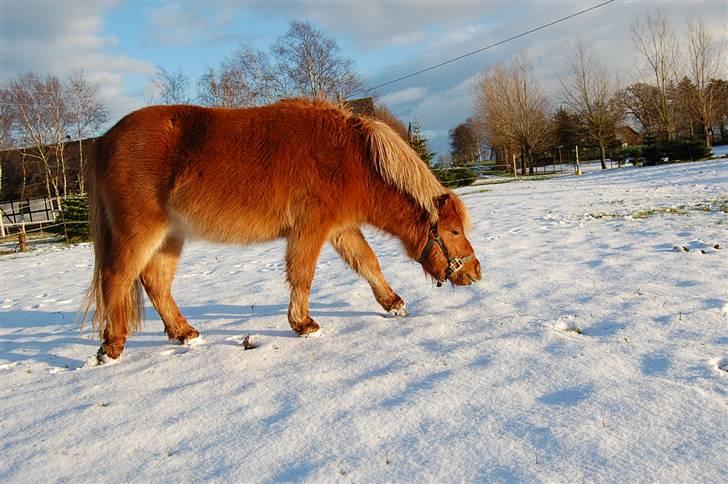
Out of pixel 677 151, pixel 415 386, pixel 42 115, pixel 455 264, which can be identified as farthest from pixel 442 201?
pixel 42 115

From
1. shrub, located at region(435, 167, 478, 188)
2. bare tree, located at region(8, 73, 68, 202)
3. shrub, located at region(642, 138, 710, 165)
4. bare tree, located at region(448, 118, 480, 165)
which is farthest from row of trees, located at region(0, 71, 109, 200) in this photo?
bare tree, located at region(448, 118, 480, 165)

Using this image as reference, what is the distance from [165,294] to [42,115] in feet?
123

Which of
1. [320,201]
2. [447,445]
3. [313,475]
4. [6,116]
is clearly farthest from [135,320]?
[6,116]

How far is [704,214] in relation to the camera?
25.5 ft

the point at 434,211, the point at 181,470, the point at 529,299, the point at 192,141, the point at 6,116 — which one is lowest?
the point at 181,470

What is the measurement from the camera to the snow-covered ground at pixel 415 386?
202 centimetres

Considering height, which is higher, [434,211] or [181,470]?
[434,211]

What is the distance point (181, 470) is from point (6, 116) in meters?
40.4

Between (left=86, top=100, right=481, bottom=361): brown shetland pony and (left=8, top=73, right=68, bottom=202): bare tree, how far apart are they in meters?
34.9

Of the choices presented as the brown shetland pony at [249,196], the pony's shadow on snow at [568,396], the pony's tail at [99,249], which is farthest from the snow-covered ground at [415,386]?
the brown shetland pony at [249,196]

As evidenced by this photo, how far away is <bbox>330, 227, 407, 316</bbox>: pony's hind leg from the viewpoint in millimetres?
4145

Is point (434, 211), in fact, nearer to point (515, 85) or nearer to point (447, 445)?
point (447, 445)

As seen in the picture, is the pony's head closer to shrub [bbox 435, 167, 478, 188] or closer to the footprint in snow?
the footprint in snow

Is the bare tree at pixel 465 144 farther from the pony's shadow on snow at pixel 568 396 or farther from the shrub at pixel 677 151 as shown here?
the pony's shadow on snow at pixel 568 396
